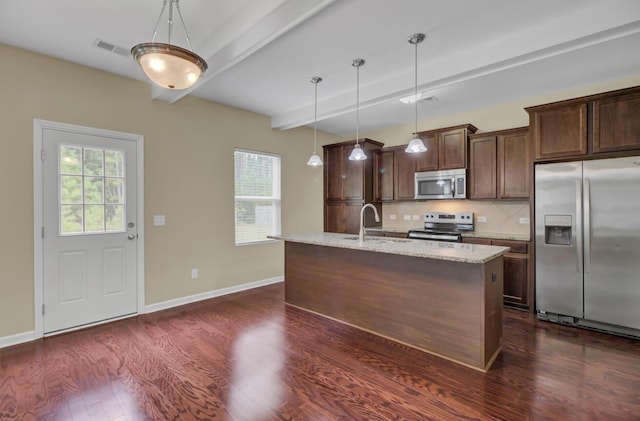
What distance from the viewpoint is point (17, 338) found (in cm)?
290

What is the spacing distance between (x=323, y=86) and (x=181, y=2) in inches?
74.4

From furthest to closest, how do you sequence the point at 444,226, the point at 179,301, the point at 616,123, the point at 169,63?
the point at 444,226 → the point at 179,301 → the point at 616,123 → the point at 169,63

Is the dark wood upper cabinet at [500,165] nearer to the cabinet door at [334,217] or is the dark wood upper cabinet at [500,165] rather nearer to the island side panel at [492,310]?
the island side panel at [492,310]

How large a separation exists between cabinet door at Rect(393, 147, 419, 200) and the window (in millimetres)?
2002

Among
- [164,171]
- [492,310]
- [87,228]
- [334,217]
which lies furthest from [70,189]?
[492,310]

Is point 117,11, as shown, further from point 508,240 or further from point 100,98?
point 508,240

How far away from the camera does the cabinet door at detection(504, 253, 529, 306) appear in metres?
3.69

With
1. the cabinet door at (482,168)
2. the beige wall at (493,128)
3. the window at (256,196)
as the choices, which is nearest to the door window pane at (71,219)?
the window at (256,196)

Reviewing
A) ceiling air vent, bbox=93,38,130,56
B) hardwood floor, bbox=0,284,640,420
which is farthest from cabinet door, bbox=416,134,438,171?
ceiling air vent, bbox=93,38,130,56

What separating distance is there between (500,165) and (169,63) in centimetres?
407

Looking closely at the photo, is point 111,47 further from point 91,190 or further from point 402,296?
point 402,296

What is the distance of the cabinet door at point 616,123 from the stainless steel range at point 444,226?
5.87ft

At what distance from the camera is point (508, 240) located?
380cm

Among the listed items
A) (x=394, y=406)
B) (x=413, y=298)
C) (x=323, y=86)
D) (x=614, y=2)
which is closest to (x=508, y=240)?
(x=413, y=298)
